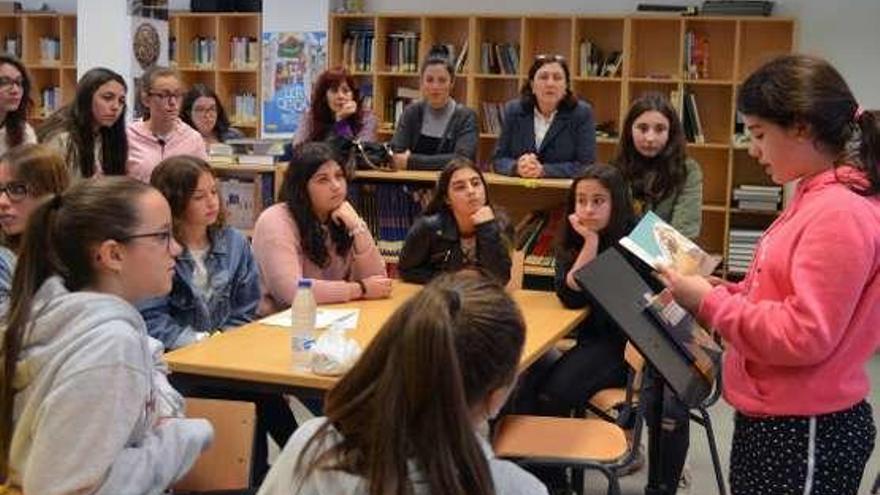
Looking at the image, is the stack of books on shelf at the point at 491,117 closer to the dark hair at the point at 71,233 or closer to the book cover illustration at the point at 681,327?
the book cover illustration at the point at 681,327

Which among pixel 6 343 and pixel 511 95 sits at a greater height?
pixel 511 95

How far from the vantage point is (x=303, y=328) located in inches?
115

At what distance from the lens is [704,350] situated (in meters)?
2.69

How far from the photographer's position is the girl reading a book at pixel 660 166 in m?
4.51

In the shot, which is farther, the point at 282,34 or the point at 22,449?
the point at 282,34

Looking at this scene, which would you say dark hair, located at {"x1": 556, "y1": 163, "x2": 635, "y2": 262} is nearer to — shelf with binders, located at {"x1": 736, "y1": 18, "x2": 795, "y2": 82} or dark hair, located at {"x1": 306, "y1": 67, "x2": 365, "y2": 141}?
dark hair, located at {"x1": 306, "y1": 67, "x2": 365, "y2": 141}

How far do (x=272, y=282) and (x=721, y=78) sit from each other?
4.97 meters

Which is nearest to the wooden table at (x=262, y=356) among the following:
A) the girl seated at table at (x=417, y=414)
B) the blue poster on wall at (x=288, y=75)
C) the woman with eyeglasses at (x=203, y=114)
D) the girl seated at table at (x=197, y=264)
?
the girl seated at table at (x=197, y=264)

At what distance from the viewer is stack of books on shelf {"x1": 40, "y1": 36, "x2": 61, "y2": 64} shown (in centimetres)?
1001

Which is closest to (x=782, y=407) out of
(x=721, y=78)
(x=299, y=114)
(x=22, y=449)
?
(x=22, y=449)

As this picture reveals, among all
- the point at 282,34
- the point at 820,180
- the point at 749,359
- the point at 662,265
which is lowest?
the point at 749,359

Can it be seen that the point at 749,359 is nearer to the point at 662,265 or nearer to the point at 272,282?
the point at 662,265

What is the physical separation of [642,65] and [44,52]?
Answer: 584 centimetres

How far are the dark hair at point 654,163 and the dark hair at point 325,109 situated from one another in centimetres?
146
